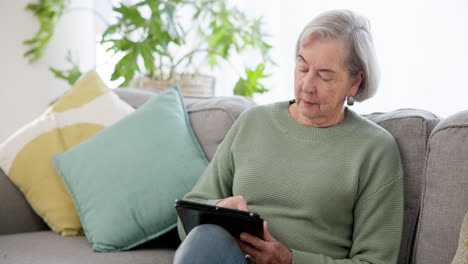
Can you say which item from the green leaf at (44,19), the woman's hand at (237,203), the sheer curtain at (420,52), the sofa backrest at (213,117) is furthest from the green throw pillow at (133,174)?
the green leaf at (44,19)

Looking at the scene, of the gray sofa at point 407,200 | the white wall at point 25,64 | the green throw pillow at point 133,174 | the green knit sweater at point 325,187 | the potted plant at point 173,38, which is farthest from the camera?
the white wall at point 25,64

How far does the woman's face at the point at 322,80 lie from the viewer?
1474mm

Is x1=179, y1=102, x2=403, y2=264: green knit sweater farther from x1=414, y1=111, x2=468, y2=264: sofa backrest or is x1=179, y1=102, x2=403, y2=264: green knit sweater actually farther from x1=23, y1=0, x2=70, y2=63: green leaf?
x1=23, y1=0, x2=70, y2=63: green leaf

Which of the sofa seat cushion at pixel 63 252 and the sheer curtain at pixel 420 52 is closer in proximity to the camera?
the sofa seat cushion at pixel 63 252

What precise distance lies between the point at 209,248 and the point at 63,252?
663 mm

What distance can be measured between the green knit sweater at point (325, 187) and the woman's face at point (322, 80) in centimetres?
5

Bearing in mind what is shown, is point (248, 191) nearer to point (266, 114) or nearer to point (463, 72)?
point (266, 114)

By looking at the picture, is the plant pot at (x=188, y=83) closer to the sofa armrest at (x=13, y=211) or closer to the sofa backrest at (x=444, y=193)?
the sofa armrest at (x=13, y=211)

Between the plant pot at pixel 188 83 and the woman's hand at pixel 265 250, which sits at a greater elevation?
the plant pot at pixel 188 83

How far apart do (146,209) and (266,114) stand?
1.53ft

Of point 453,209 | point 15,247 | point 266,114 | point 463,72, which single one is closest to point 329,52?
point 266,114

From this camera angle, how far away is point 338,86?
1.51 meters

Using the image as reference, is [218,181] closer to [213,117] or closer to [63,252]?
[213,117]

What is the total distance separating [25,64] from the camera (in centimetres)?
313
